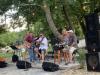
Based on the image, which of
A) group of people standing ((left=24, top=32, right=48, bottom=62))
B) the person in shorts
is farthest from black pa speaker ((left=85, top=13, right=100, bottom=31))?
group of people standing ((left=24, top=32, right=48, bottom=62))

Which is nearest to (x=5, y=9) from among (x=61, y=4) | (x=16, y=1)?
(x=16, y=1)

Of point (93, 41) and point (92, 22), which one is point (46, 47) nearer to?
point (93, 41)

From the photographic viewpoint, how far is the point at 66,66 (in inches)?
611

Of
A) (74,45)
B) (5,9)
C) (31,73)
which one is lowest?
(31,73)

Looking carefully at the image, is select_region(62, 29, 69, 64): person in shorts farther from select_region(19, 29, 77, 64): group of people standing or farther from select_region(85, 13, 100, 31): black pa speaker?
select_region(85, 13, 100, 31): black pa speaker

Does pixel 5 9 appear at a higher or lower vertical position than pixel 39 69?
higher

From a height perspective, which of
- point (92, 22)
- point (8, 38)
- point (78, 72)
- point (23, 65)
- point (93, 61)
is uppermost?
point (92, 22)

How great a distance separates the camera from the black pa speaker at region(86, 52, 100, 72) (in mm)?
14314

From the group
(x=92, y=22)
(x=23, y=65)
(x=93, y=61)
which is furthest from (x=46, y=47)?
(x=92, y=22)

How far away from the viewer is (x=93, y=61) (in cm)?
1443

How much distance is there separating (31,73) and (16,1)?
4.93 meters

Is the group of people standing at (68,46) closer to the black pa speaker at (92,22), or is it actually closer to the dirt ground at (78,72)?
the dirt ground at (78,72)

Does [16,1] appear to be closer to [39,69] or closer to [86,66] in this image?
[39,69]

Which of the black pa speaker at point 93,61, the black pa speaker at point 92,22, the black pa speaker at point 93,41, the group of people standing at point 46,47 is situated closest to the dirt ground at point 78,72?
the black pa speaker at point 93,61
